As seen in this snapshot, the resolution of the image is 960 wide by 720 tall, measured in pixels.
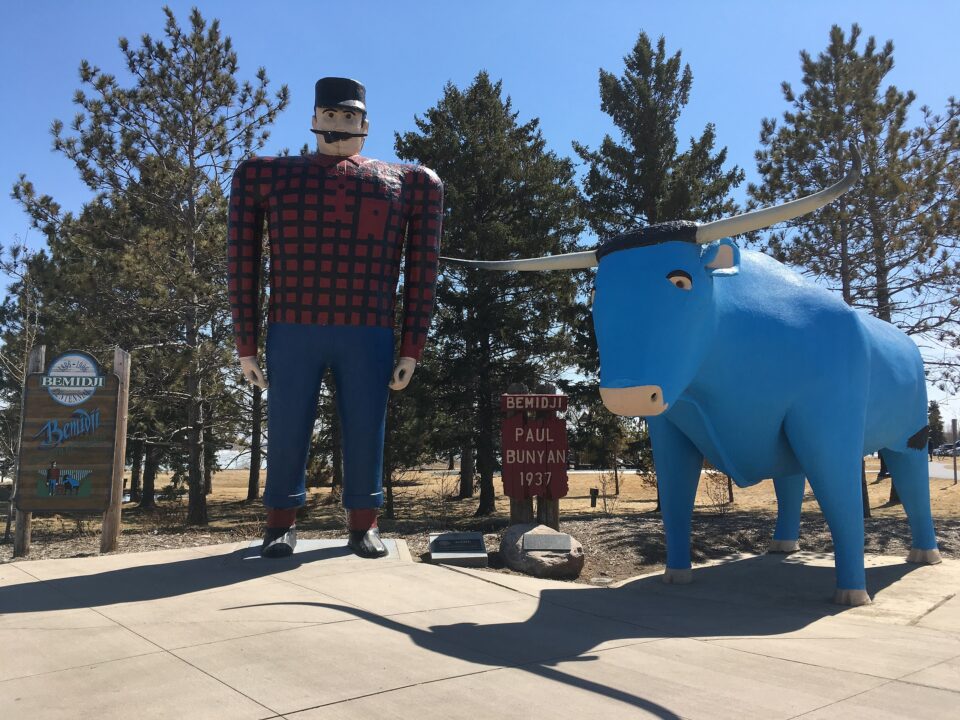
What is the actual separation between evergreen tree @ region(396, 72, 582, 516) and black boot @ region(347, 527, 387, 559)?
362 inches

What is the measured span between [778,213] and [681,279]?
0.78 metres

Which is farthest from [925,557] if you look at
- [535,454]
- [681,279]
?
[681,279]

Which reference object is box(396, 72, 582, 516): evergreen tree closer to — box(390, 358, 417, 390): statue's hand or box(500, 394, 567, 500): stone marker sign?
box(500, 394, 567, 500): stone marker sign

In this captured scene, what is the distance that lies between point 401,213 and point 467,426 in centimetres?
1059

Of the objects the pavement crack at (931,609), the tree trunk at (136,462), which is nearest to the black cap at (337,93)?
the pavement crack at (931,609)

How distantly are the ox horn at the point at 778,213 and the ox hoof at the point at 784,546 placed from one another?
495cm

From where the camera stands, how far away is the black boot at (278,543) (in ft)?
21.4

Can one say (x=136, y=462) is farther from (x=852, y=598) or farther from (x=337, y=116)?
(x=852, y=598)

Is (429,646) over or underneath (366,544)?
underneath

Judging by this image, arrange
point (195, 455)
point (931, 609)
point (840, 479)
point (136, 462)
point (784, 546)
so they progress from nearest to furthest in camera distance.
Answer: point (840, 479)
point (931, 609)
point (784, 546)
point (195, 455)
point (136, 462)

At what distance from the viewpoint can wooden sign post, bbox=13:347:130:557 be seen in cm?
724

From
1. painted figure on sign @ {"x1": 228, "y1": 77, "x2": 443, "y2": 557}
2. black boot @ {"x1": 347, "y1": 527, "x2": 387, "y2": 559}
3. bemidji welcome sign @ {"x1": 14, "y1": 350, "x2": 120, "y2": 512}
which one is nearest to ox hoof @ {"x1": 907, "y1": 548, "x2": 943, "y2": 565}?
black boot @ {"x1": 347, "y1": 527, "x2": 387, "y2": 559}

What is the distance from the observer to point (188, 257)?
12.2 meters

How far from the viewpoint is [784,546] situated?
8875 millimetres
